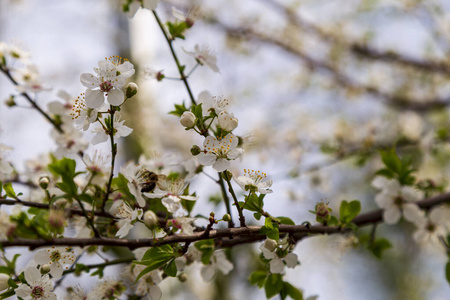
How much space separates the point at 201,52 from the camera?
117 centimetres

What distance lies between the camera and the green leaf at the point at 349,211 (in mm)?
977

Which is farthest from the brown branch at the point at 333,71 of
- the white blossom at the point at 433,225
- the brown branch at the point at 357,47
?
the white blossom at the point at 433,225

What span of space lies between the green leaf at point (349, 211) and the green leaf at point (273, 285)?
218 mm

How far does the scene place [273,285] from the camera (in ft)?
3.28

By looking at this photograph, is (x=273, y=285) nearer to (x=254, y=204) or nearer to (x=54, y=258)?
(x=254, y=204)

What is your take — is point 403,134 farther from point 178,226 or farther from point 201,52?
point 178,226

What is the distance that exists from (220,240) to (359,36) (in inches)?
123

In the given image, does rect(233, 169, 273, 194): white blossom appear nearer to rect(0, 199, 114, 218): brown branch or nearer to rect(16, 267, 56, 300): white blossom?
rect(0, 199, 114, 218): brown branch

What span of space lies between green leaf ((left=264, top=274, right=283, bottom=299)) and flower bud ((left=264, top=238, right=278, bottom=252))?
0.56 feet

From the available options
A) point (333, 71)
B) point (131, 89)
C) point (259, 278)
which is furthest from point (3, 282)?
point (333, 71)

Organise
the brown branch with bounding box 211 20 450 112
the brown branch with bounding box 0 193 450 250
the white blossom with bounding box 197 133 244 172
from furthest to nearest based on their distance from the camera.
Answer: the brown branch with bounding box 211 20 450 112 → the white blossom with bounding box 197 133 244 172 → the brown branch with bounding box 0 193 450 250

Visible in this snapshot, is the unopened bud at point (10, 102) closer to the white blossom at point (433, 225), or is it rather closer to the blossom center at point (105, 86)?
the blossom center at point (105, 86)

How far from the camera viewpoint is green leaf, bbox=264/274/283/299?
3.26 feet

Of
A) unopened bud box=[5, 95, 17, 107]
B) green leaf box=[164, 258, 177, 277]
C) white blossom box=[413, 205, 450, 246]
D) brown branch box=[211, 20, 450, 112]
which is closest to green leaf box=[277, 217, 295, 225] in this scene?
green leaf box=[164, 258, 177, 277]
